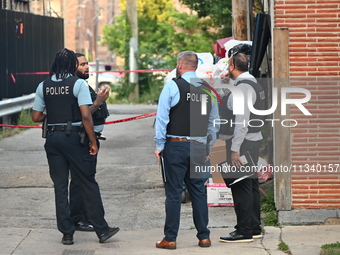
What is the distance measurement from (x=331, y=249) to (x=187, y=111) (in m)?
1.91

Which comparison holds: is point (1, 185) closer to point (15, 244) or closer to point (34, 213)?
point (34, 213)

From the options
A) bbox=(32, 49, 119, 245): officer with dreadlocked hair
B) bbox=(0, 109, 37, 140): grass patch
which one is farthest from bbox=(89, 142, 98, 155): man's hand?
bbox=(0, 109, 37, 140): grass patch

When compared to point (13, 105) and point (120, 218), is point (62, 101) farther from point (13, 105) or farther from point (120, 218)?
point (13, 105)

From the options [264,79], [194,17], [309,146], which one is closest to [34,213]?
[309,146]

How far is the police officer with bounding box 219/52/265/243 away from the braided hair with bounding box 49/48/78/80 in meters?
1.61

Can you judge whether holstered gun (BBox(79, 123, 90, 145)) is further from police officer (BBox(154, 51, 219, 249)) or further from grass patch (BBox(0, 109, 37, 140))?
grass patch (BBox(0, 109, 37, 140))

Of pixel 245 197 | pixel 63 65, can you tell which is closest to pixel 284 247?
pixel 245 197

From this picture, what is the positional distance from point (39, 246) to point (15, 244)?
0.25 m

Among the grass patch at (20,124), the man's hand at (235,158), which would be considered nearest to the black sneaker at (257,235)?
the man's hand at (235,158)

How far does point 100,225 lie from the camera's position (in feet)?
24.3

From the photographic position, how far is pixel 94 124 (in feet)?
25.1

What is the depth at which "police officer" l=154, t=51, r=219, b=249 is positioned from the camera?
23.1 ft

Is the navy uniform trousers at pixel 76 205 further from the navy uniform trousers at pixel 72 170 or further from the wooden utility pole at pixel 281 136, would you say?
the wooden utility pole at pixel 281 136

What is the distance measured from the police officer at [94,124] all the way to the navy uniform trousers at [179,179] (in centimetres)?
85
